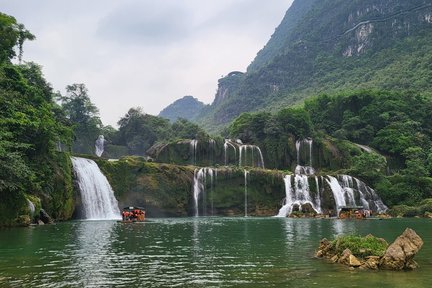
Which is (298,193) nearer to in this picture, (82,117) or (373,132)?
(373,132)

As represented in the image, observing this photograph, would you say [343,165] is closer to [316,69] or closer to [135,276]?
[135,276]

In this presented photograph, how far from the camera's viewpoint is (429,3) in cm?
14800

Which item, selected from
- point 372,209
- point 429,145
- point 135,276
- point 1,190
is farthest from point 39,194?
point 429,145

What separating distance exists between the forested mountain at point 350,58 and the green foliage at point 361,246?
325 ft

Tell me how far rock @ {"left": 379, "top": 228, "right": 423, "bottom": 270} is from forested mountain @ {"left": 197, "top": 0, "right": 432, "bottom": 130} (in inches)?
3949

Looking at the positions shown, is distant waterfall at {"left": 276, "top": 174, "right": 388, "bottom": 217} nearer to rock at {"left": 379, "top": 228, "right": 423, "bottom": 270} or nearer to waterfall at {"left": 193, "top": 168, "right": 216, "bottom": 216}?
waterfall at {"left": 193, "top": 168, "right": 216, "bottom": 216}

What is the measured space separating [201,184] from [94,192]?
1473 cm

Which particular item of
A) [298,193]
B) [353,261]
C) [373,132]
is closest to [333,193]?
[298,193]

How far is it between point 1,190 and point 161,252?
17.3 metres

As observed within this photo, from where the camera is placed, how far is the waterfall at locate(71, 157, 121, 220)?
45.6 m

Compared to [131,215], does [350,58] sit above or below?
above

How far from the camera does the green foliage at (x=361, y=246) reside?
15035 millimetres

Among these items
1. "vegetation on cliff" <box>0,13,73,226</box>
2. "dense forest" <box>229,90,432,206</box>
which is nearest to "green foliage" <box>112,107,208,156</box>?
"dense forest" <box>229,90,432,206</box>

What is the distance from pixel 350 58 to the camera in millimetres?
155125
